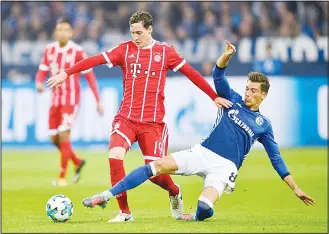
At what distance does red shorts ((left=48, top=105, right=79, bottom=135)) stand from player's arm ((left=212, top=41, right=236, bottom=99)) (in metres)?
5.59

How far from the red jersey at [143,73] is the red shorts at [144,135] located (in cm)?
7

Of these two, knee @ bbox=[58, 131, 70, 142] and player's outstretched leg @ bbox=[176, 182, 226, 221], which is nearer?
player's outstretched leg @ bbox=[176, 182, 226, 221]

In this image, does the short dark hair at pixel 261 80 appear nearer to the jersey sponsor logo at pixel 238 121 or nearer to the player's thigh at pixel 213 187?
the jersey sponsor logo at pixel 238 121

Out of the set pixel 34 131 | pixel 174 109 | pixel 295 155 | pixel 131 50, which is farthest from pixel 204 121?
pixel 131 50

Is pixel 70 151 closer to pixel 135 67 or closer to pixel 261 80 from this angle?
pixel 135 67

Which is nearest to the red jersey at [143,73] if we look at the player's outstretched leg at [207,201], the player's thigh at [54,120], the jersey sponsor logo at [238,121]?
the jersey sponsor logo at [238,121]

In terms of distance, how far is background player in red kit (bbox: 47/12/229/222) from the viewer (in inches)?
377

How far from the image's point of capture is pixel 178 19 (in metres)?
24.2

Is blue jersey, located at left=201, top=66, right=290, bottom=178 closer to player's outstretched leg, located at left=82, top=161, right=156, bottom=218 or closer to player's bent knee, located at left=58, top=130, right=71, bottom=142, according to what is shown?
player's outstretched leg, located at left=82, top=161, right=156, bottom=218

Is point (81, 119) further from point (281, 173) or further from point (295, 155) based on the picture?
point (281, 173)

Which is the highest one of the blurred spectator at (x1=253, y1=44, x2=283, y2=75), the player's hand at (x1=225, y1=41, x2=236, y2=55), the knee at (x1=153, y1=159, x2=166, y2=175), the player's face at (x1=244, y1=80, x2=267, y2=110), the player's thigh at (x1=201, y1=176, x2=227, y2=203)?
the blurred spectator at (x1=253, y1=44, x2=283, y2=75)

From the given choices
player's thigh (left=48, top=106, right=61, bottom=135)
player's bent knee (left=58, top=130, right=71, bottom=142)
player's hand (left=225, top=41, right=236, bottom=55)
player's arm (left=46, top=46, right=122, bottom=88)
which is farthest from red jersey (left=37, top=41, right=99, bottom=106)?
player's hand (left=225, top=41, right=236, bottom=55)

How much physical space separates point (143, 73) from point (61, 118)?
200 inches

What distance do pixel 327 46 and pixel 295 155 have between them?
4519 millimetres
